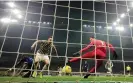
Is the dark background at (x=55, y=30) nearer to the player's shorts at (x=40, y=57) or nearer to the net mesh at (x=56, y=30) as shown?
the net mesh at (x=56, y=30)

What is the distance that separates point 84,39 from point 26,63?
1616 centimetres

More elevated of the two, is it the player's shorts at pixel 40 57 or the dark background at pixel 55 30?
the dark background at pixel 55 30

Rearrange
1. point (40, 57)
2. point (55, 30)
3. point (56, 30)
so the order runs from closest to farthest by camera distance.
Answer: point (40, 57) < point (55, 30) < point (56, 30)

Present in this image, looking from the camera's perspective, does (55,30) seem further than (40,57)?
Yes

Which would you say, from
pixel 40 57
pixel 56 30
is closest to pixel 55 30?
pixel 56 30

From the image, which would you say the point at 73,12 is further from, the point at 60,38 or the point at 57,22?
the point at 60,38

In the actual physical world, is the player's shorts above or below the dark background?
below

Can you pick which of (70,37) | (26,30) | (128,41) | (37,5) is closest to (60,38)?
(70,37)

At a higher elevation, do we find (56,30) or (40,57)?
(56,30)

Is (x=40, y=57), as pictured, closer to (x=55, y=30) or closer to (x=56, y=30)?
(x=55, y=30)

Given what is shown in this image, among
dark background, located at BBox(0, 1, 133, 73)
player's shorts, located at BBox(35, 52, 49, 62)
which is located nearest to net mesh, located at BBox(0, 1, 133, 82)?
dark background, located at BBox(0, 1, 133, 73)

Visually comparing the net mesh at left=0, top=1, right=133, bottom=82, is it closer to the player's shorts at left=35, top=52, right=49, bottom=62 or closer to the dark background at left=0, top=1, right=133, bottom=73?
the dark background at left=0, top=1, right=133, bottom=73

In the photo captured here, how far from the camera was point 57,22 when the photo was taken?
2047cm

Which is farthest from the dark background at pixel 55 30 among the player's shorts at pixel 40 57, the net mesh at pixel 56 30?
the player's shorts at pixel 40 57
